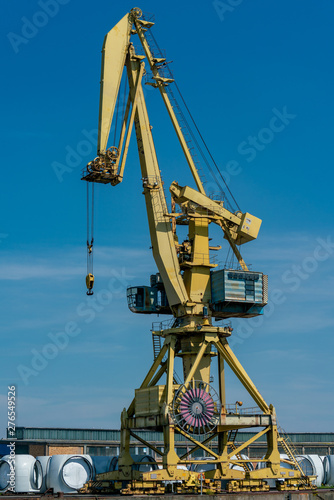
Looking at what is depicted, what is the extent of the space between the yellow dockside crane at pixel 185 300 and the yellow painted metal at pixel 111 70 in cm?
8

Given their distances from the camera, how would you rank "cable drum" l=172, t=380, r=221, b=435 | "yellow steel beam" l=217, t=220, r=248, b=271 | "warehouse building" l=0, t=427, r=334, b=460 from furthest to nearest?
"warehouse building" l=0, t=427, r=334, b=460, "yellow steel beam" l=217, t=220, r=248, b=271, "cable drum" l=172, t=380, r=221, b=435

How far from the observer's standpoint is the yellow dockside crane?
5797 cm

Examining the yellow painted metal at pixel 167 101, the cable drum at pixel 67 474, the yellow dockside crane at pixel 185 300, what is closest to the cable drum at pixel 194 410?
the yellow dockside crane at pixel 185 300

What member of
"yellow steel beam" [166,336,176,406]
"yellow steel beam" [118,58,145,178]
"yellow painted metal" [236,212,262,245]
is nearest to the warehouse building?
"yellow steel beam" [166,336,176,406]

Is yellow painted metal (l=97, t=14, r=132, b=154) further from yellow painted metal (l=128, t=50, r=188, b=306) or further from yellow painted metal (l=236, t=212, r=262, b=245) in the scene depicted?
yellow painted metal (l=236, t=212, r=262, b=245)

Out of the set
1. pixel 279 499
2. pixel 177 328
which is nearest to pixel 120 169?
pixel 177 328

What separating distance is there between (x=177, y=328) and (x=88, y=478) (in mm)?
13145

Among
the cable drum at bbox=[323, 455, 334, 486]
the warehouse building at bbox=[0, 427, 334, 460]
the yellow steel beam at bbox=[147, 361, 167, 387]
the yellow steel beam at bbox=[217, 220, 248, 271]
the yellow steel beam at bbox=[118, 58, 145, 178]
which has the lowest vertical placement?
the cable drum at bbox=[323, 455, 334, 486]

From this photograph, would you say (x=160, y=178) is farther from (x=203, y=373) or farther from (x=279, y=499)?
(x=279, y=499)

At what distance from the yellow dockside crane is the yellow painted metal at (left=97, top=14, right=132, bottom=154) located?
0.08 meters

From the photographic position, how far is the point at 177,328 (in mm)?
60875

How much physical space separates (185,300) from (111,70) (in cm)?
1825

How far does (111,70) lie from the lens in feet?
200

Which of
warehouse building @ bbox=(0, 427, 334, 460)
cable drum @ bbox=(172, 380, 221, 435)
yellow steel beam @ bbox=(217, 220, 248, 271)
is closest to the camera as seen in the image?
cable drum @ bbox=(172, 380, 221, 435)
